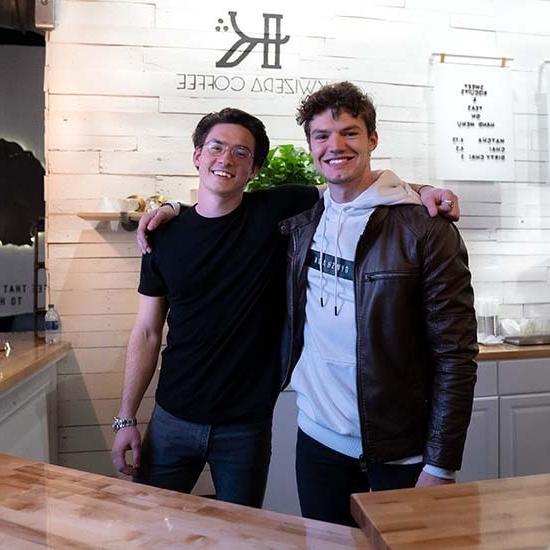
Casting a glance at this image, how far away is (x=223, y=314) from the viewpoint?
150 cm

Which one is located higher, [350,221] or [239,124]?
[239,124]

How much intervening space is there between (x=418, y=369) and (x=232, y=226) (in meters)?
0.63

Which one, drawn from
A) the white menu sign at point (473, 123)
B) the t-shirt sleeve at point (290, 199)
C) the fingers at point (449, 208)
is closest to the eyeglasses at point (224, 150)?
the t-shirt sleeve at point (290, 199)

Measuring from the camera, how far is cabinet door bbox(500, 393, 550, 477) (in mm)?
2570

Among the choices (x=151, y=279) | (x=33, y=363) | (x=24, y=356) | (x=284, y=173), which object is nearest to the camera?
(x=151, y=279)

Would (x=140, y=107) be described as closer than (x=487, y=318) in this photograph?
Yes

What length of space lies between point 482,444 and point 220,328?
63.9 inches

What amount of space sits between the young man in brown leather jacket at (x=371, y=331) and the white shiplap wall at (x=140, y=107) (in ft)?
4.81

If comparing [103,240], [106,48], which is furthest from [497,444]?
[106,48]

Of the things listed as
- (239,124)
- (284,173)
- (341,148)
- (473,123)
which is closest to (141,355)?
(239,124)

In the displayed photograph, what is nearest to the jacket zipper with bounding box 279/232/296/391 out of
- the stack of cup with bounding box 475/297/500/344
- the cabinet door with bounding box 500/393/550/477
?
the cabinet door with bounding box 500/393/550/477

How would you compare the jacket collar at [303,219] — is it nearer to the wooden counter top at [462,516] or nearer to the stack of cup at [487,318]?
the wooden counter top at [462,516]

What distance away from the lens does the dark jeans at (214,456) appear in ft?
4.90

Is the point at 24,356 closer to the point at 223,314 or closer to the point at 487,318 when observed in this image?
the point at 223,314
